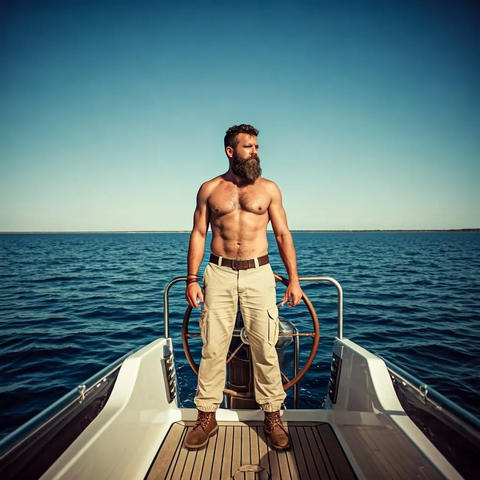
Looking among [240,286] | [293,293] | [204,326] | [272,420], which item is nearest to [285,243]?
[293,293]

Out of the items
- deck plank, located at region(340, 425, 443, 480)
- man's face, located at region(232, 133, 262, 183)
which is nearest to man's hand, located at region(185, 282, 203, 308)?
man's face, located at region(232, 133, 262, 183)

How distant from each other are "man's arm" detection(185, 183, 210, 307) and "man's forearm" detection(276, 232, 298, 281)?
63cm

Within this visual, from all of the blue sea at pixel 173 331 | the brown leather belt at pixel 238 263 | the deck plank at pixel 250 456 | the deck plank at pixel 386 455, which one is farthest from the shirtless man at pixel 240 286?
the blue sea at pixel 173 331

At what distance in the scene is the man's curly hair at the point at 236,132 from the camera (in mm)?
2316

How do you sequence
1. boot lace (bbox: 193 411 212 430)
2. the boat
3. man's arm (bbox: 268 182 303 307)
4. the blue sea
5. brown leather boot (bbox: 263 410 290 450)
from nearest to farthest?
the boat
brown leather boot (bbox: 263 410 290 450)
boot lace (bbox: 193 411 212 430)
man's arm (bbox: 268 182 303 307)
the blue sea

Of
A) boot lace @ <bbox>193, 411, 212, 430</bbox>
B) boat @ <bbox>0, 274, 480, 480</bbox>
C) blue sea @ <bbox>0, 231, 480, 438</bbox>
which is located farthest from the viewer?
blue sea @ <bbox>0, 231, 480, 438</bbox>

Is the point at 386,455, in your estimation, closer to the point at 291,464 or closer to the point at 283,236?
the point at 291,464

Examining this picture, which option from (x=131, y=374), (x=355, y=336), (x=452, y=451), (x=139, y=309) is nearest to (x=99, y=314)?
(x=139, y=309)

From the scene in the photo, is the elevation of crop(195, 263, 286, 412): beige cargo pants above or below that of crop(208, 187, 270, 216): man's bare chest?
below

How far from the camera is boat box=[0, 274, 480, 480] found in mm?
1328

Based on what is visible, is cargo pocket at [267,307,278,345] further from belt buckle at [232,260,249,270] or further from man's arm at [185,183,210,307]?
man's arm at [185,183,210,307]

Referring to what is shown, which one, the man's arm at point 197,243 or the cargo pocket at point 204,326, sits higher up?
the man's arm at point 197,243

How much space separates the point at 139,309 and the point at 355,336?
6.46m

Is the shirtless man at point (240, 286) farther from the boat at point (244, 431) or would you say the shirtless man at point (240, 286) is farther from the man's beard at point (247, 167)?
the boat at point (244, 431)
